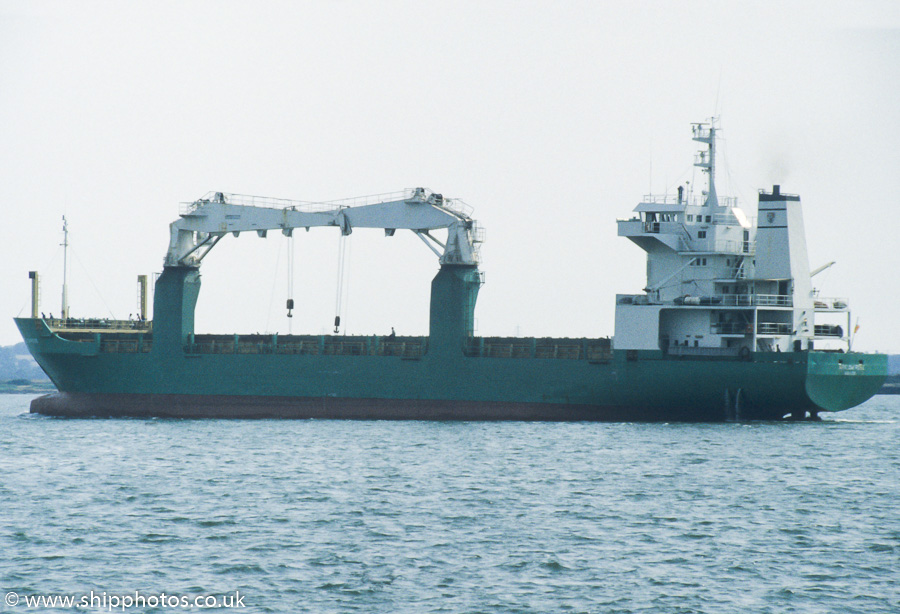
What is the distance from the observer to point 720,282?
41188 mm

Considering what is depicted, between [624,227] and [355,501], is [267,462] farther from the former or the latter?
[624,227]

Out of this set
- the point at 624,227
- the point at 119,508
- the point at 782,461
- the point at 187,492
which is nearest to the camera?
the point at 119,508

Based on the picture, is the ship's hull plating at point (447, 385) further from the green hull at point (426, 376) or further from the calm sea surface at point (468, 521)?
the calm sea surface at point (468, 521)

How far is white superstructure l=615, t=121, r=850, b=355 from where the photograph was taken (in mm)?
40281

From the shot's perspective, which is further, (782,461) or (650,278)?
(650,278)

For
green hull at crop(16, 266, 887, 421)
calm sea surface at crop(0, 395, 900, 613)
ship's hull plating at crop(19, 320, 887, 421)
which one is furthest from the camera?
green hull at crop(16, 266, 887, 421)

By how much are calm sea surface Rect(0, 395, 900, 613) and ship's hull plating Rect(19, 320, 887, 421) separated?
6.49 feet

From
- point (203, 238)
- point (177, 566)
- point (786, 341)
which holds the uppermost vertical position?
point (203, 238)

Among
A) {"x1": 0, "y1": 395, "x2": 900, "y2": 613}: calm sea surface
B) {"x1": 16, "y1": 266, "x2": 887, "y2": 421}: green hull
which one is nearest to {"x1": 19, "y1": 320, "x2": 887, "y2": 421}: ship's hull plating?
{"x1": 16, "y1": 266, "x2": 887, "y2": 421}: green hull

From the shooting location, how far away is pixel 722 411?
1559 inches

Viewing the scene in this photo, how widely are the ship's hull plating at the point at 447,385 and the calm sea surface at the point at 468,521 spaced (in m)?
1.98

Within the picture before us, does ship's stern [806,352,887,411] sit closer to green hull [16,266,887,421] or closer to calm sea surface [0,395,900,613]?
green hull [16,266,887,421]

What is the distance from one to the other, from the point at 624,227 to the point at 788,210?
5.94 metres

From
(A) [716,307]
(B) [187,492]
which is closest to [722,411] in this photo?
(A) [716,307]
